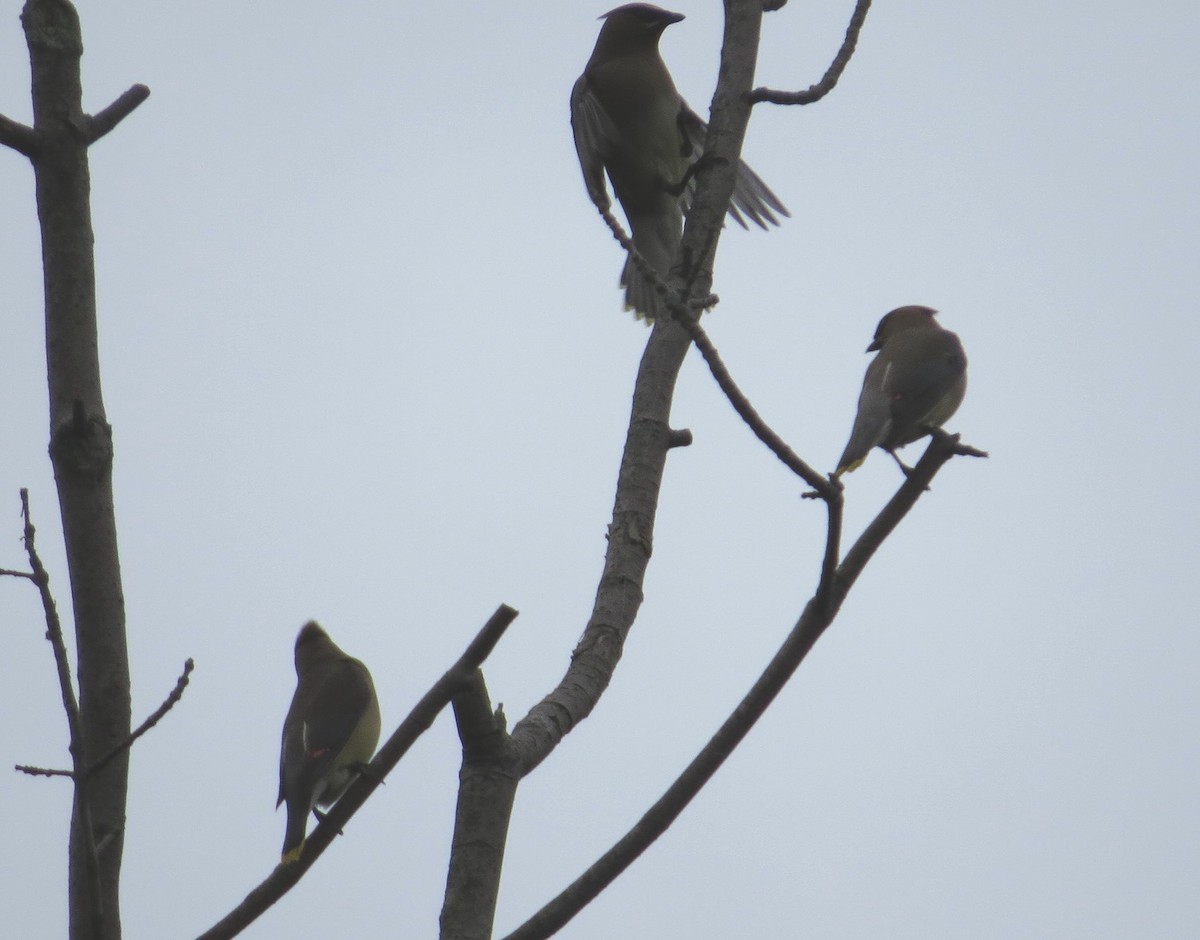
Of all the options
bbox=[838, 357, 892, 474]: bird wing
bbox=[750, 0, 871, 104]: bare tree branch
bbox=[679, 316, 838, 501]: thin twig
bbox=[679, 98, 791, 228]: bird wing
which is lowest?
bbox=[679, 316, 838, 501]: thin twig

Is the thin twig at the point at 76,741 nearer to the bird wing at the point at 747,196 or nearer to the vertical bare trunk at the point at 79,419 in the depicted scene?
the vertical bare trunk at the point at 79,419

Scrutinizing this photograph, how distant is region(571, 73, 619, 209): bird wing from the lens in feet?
20.1

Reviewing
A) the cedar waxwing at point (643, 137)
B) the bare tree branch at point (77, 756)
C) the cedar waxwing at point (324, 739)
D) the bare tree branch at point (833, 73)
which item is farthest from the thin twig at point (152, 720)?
the cedar waxwing at point (643, 137)

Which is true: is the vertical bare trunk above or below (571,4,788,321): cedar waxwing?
below

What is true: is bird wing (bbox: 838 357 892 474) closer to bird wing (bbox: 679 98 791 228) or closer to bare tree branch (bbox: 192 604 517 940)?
bird wing (bbox: 679 98 791 228)

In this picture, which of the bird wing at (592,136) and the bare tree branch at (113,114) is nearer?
the bare tree branch at (113,114)

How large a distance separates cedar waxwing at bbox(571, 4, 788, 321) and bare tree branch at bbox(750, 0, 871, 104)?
2.52 m

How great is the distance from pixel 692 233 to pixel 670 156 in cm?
298

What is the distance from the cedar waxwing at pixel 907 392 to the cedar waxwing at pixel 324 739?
80.0 inches

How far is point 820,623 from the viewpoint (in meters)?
2.27

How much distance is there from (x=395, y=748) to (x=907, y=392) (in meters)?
2.99

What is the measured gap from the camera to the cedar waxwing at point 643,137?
6105 millimetres

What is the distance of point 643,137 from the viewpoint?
240 inches

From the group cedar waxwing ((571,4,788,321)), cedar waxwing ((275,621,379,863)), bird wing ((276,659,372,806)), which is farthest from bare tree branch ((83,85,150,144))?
cedar waxwing ((571,4,788,321))
